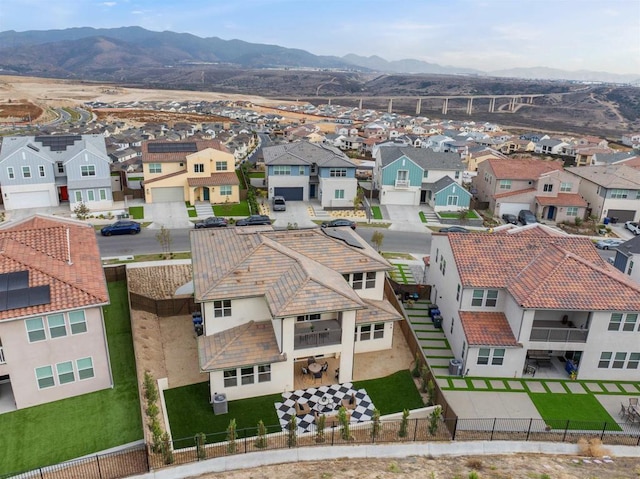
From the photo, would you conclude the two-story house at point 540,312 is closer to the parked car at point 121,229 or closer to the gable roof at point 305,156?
the gable roof at point 305,156

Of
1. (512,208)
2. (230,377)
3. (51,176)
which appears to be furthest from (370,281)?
(51,176)

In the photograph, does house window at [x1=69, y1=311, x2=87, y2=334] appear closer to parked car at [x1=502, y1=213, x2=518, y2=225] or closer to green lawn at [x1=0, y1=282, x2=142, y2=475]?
green lawn at [x1=0, y1=282, x2=142, y2=475]

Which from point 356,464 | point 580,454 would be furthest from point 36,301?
point 580,454

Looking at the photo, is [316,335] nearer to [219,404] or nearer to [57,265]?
[219,404]

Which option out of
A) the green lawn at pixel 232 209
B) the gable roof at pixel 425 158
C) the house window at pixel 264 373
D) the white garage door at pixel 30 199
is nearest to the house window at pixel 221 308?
the house window at pixel 264 373

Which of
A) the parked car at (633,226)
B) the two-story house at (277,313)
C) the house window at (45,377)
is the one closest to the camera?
the house window at (45,377)

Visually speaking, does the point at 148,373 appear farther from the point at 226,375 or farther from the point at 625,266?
the point at 625,266
